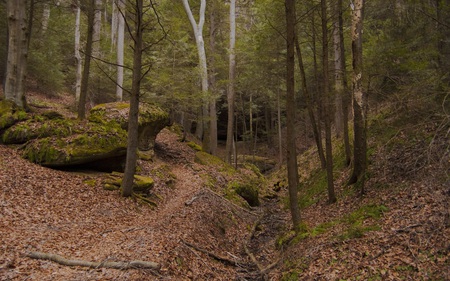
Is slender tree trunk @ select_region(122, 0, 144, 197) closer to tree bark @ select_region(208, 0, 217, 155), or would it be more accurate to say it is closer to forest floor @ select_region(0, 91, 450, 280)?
forest floor @ select_region(0, 91, 450, 280)

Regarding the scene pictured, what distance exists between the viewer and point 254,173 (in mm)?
20172

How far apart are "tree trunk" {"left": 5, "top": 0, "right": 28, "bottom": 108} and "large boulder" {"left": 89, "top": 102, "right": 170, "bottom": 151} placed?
8.69 ft

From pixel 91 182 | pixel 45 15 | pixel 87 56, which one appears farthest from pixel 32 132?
pixel 45 15

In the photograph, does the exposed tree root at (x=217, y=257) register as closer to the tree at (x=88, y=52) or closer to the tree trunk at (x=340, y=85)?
the tree trunk at (x=340, y=85)

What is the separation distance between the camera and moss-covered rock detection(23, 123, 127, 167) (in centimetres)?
925

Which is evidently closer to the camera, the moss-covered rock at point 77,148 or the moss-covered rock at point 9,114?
the moss-covered rock at point 77,148

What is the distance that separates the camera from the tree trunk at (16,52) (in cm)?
1095

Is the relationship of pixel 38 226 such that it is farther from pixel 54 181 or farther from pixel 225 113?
pixel 225 113

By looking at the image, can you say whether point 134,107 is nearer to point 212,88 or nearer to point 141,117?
point 141,117

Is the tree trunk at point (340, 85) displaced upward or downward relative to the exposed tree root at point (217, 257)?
upward

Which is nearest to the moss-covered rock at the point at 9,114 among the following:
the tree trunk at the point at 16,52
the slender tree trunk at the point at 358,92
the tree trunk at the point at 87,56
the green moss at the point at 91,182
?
the tree trunk at the point at 16,52

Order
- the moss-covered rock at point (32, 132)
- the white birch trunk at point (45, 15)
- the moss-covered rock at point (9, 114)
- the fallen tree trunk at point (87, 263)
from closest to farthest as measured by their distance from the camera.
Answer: the fallen tree trunk at point (87, 263)
the moss-covered rock at point (32, 132)
the moss-covered rock at point (9, 114)
the white birch trunk at point (45, 15)

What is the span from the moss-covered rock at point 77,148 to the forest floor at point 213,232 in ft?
1.17

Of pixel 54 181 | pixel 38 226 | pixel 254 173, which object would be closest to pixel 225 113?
pixel 254 173
